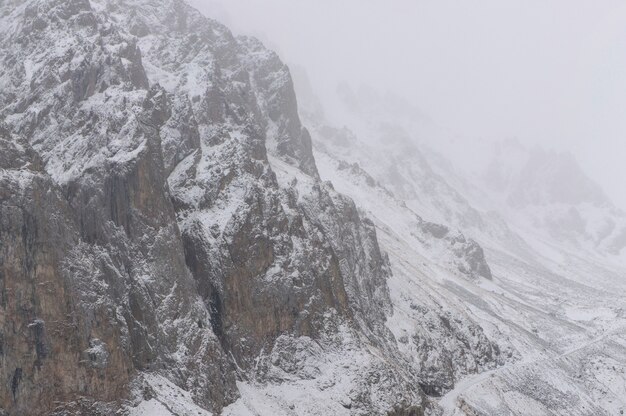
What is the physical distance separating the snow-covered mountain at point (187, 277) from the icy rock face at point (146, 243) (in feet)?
0.58

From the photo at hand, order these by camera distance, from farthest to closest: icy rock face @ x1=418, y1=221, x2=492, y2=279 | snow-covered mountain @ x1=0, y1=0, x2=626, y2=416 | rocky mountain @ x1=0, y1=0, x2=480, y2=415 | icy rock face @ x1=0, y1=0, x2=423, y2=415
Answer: icy rock face @ x1=418, y1=221, x2=492, y2=279 → snow-covered mountain @ x1=0, y1=0, x2=626, y2=416 → rocky mountain @ x1=0, y1=0, x2=480, y2=415 → icy rock face @ x1=0, y1=0, x2=423, y2=415

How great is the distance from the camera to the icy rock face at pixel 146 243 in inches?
1972

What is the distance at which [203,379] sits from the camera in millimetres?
60469

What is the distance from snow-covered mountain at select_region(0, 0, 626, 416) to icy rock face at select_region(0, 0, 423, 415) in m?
0.18

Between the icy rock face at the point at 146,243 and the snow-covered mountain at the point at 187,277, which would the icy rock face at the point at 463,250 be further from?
the icy rock face at the point at 146,243

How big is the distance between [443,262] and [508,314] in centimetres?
3000

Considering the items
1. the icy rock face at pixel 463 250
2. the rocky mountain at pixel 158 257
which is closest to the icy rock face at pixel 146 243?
the rocky mountain at pixel 158 257

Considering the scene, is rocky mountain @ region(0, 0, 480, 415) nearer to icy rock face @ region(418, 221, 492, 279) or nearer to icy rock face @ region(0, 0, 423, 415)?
icy rock face @ region(0, 0, 423, 415)

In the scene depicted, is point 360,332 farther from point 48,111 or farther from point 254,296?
point 48,111

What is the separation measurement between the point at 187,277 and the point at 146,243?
18.7 feet

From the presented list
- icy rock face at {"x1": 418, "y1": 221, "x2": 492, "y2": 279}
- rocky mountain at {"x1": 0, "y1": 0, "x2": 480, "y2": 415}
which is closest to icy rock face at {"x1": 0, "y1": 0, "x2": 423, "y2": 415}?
rocky mountain at {"x1": 0, "y1": 0, "x2": 480, "y2": 415}

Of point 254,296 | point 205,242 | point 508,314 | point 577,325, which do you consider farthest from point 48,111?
point 577,325

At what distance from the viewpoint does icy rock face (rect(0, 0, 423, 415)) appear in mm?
50094

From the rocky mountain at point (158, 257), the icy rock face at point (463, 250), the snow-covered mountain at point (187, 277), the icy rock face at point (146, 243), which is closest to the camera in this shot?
the icy rock face at point (146, 243)
